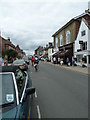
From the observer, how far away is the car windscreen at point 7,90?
3.23 metres

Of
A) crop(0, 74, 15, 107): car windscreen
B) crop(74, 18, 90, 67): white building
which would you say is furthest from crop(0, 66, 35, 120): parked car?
crop(74, 18, 90, 67): white building

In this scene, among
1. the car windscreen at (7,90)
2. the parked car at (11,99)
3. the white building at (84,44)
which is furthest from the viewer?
the white building at (84,44)

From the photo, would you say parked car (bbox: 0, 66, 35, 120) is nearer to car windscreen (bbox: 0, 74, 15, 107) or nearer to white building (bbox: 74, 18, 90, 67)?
car windscreen (bbox: 0, 74, 15, 107)

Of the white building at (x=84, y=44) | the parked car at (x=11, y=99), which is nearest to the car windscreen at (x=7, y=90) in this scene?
the parked car at (x=11, y=99)

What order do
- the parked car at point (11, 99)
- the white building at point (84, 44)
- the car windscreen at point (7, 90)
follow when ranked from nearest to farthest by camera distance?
the parked car at point (11, 99), the car windscreen at point (7, 90), the white building at point (84, 44)

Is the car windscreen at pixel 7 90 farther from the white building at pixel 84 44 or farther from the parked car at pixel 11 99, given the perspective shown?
the white building at pixel 84 44

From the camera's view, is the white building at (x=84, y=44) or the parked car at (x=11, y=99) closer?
the parked car at (x=11, y=99)

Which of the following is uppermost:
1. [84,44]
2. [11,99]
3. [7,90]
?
[84,44]

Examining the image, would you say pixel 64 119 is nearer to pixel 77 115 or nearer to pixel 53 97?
pixel 77 115

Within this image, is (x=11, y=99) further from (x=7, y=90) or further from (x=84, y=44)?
(x=84, y=44)

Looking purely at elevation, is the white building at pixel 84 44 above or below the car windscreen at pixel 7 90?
above

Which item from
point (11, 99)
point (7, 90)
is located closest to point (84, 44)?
point (7, 90)

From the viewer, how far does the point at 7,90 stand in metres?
3.44

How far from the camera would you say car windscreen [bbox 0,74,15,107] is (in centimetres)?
323
